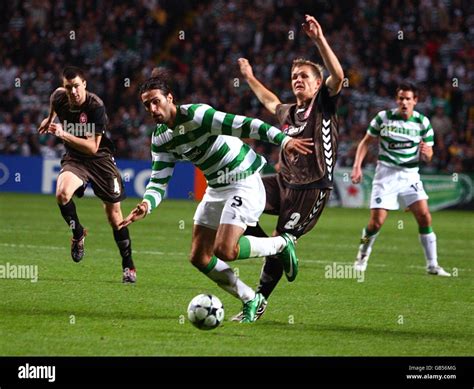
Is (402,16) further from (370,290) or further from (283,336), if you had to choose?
(283,336)

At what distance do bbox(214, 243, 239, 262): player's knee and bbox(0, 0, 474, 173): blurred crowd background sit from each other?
15.9 meters

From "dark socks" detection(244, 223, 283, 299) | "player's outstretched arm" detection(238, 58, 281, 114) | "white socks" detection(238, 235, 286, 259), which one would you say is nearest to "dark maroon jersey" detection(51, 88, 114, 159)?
"player's outstretched arm" detection(238, 58, 281, 114)

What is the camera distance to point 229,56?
Answer: 84.9 ft

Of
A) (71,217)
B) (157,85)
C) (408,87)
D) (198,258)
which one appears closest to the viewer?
(157,85)

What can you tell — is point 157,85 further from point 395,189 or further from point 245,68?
point 395,189

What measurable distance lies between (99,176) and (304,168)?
274 centimetres

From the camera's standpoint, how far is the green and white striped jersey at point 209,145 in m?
7.30

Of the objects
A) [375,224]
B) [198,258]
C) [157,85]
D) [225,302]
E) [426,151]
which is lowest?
[225,302]

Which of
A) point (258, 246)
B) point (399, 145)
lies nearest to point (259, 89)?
point (258, 246)

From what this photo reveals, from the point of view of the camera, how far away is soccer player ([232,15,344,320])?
830 cm

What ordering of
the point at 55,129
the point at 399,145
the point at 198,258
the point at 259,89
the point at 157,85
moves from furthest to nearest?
the point at 399,145, the point at 55,129, the point at 259,89, the point at 198,258, the point at 157,85
